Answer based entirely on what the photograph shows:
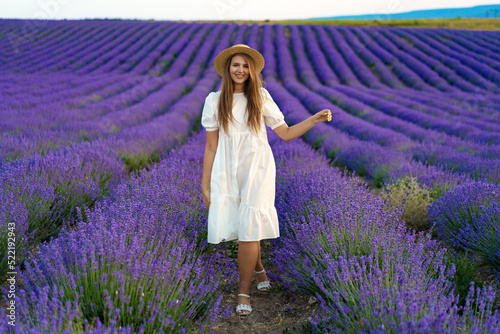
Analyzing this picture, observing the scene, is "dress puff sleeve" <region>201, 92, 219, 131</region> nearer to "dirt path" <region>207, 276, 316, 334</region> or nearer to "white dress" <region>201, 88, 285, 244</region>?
"white dress" <region>201, 88, 285, 244</region>

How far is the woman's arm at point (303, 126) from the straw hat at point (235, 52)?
44 centimetres

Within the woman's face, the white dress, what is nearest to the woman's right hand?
the white dress

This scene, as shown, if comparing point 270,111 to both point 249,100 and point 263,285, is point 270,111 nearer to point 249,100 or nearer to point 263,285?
point 249,100

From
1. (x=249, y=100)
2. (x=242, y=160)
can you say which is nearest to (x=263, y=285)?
(x=242, y=160)

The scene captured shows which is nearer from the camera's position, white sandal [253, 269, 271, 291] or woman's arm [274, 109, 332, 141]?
woman's arm [274, 109, 332, 141]

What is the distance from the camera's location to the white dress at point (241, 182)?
2004mm

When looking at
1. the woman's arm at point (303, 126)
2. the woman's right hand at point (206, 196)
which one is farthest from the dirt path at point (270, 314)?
the woman's arm at point (303, 126)

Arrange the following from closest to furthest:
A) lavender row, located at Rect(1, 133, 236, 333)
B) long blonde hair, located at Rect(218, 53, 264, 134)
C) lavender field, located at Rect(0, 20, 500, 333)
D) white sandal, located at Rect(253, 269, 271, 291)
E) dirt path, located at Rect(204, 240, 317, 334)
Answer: lavender row, located at Rect(1, 133, 236, 333) < lavender field, located at Rect(0, 20, 500, 333) < dirt path, located at Rect(204, 240, 317, 334) < long blonde hair, located at Rect(218, 53, 264, 134) < white sandal, located at Rect(253, 269, 271, 291)

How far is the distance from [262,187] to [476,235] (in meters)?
1.49

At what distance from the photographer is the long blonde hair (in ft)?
6.88

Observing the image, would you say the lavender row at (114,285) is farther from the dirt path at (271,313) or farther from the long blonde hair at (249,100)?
the long blonde hair at (249,100)

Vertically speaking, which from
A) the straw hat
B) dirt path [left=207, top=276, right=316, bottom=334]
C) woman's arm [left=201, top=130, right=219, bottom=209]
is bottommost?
dirt path [left=207, top=276, right=316, bottom=334]

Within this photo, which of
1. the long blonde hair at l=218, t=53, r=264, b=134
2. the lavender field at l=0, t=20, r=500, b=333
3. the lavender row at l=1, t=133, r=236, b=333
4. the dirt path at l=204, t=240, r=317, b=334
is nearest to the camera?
the lavender row at l=1, t=133, r=236, b=333

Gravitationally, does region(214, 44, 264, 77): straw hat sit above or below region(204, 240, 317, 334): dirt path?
above
